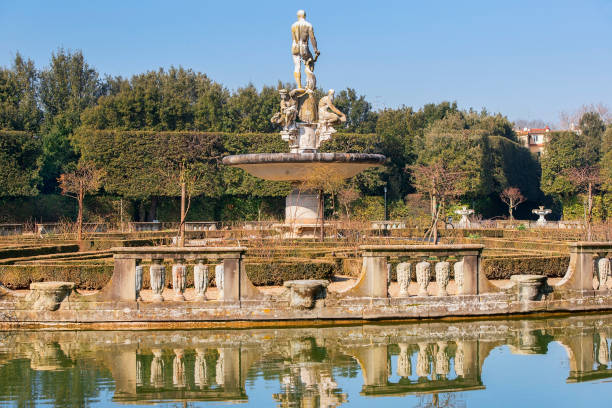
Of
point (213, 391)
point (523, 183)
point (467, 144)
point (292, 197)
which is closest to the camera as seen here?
point (213, 391)

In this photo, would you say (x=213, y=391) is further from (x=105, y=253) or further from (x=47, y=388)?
(x=105, y=253)

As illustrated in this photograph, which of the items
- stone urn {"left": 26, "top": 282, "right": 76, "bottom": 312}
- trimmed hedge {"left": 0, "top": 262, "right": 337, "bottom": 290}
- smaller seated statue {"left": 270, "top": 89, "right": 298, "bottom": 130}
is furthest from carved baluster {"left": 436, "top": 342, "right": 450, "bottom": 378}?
smaller seated statue {"left": 270, "top": 89, "right": 298, "bottom": 130}

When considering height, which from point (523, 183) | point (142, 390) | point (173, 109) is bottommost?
point (142, 390)

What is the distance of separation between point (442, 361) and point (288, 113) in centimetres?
1764

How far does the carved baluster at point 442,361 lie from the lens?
945cm

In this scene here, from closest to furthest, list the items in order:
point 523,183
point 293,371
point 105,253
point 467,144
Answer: point 293,371
point 105,253
point 467,144
point 523,183

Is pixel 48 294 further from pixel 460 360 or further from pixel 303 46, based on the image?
pixel 303 46

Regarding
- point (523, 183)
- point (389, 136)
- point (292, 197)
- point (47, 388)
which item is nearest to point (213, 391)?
point (47, 388)

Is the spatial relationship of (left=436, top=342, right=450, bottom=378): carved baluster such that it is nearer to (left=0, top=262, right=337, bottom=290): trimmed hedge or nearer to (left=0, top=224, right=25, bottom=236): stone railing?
(left=0, top=262, right=337, bottom=290): trimmed hedge

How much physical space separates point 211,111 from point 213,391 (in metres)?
43.7

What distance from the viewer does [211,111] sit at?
51438 millimetres

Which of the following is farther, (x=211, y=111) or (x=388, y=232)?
(x=211, y=111)

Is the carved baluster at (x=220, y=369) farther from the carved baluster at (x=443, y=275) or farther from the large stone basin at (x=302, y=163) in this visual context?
the large stone basin at (x=302, y=163)

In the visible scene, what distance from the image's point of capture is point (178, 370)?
956 centimetres
